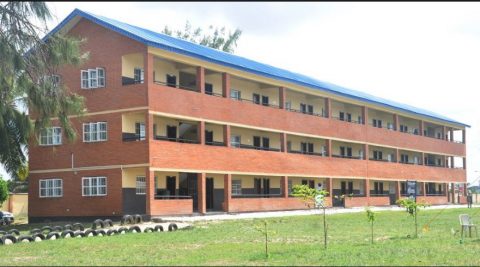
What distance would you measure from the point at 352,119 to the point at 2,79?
4057 cm

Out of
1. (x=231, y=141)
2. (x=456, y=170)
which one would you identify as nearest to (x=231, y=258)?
(x=231, y=141)

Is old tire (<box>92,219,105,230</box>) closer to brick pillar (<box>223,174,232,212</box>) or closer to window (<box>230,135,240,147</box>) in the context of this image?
brick pillar (<box>223,174,232,212</box>)

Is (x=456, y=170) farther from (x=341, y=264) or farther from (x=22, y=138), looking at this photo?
(x=341, y=264)

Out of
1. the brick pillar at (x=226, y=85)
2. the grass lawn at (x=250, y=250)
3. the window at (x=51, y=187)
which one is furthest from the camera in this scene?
the brick pillar at (x=226, y=85)

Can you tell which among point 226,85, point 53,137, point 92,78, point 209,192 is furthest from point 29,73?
point 209,192

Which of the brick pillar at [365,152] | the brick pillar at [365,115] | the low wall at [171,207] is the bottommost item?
the low wall at [171,207]

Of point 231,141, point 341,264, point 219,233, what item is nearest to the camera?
point 341,264

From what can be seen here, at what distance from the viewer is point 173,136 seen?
125ft

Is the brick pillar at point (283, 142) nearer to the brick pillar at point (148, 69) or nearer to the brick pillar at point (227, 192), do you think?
the brick pillar at point (227, 192)

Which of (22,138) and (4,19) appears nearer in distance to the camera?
(4,19)

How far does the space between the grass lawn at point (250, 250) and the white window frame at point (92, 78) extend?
14747mm

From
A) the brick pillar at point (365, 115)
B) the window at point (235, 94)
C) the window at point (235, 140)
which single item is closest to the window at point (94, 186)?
the window at point (235, 140)

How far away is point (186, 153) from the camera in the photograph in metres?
35.3

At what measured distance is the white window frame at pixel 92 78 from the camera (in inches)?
1388
